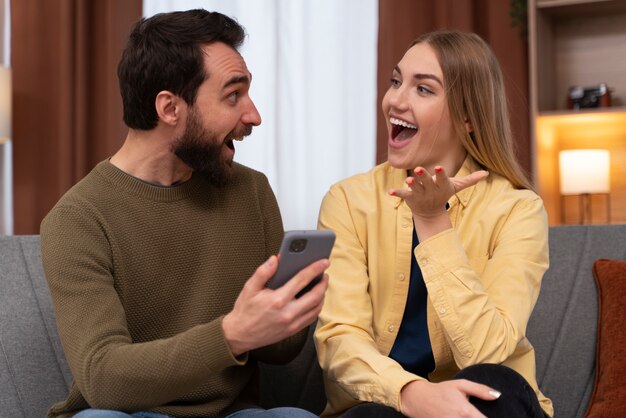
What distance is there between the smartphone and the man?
1.7 inches

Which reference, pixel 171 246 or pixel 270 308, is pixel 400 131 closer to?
pixel 171 246

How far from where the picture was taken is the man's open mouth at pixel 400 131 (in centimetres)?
171

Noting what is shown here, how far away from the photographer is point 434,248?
150 centimetres

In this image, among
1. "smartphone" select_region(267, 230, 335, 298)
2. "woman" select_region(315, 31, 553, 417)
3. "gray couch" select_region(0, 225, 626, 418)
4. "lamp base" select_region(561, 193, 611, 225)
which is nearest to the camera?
"smartphone" select_region(267, 230, 335, 298)

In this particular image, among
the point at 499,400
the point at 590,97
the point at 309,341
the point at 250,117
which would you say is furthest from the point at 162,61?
the point at 590,97

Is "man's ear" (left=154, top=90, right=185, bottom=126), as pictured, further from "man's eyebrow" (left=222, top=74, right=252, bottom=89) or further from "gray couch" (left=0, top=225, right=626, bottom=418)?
"gray couch" (left=0, top=225, right=626, bottom=418)

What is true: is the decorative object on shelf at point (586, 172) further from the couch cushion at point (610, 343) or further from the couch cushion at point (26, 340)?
the couch cushion at point (26, 340)

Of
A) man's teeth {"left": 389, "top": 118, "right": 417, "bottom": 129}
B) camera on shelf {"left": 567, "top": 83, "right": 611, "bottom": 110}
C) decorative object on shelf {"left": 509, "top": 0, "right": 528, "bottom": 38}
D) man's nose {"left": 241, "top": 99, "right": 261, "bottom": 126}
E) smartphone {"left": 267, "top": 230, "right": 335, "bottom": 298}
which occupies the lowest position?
smartphone {"left": 267, "top": 230, "right": 335, "bottom": 298}

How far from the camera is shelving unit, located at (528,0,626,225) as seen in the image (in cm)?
309

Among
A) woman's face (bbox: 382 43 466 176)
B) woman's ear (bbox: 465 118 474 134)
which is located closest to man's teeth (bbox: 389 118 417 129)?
woman's face (bbox: 382 43 466 176)

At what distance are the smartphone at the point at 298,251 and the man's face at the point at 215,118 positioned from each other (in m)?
0.39

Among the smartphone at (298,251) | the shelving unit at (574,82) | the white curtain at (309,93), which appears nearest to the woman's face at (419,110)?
the smartphone at (298,251)

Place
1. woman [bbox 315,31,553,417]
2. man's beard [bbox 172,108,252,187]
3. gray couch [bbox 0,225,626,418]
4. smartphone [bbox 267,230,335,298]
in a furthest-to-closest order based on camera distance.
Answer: gray couch [bbox 0,225,626,418]
man's beard [bbox 172,108,252,187]
woman [bbox 315,31,553,417]
smartphone [bbox 267,230,335,298]

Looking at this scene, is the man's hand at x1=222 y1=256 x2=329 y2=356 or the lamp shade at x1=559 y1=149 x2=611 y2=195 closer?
the man's hand at x1=222 y1=256 x2=329 y2=356
